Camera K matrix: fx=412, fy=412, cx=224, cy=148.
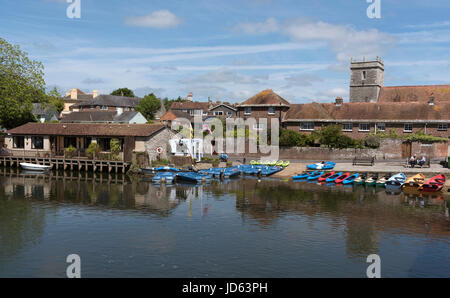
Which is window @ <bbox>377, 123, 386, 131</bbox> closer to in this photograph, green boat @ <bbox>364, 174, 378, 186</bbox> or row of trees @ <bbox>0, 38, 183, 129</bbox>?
green boat @ <bbox>364, 174, 378, 186</bbox>

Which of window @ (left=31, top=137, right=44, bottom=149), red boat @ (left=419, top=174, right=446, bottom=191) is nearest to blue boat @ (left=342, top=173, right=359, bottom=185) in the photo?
red boat @ (left=419, top=174, right=446, bottom=191)

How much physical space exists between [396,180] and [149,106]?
78.8m

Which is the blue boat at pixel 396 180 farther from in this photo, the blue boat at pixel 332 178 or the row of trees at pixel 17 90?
the row of trees at pixel 17 90

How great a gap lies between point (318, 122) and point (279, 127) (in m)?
6.44

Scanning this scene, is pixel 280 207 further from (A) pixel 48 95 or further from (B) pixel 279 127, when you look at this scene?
(A) pixel 48 95

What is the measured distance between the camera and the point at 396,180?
4353 cm

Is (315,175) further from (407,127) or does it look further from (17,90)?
(17,90)

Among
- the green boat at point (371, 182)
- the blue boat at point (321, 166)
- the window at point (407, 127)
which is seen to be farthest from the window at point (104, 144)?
the window at point (407, 127)

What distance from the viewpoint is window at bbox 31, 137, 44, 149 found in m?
59.2

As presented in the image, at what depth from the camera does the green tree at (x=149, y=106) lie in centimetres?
11039

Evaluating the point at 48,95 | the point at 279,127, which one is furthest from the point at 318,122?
the point at 48,95

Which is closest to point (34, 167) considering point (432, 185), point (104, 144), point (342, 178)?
point (104, 144)
